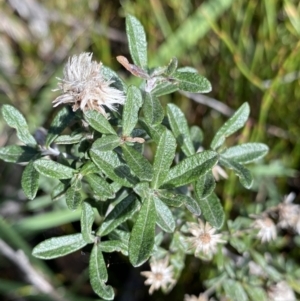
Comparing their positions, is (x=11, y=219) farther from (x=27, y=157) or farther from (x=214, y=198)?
(x=214, y=198)

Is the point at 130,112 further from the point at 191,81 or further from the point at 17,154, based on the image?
the point at 17,154

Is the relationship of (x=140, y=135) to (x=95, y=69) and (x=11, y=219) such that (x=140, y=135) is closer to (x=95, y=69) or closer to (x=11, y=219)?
(x=95, y=69)

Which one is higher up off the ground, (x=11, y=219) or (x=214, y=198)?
(x=214, y=198)

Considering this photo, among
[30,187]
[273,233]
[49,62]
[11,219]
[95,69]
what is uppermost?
[95,69]

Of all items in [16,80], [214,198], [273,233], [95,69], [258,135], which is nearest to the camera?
[95,69]

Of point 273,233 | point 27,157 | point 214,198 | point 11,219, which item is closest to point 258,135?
point 273,233

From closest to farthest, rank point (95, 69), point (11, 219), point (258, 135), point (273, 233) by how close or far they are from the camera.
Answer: point (95, 69), point (273, 233), point (258, 135), point (11, 219)

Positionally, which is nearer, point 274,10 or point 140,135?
point 140,135

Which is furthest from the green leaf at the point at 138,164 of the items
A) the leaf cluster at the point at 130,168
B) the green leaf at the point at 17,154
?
the green leaf at the point at 17,154
